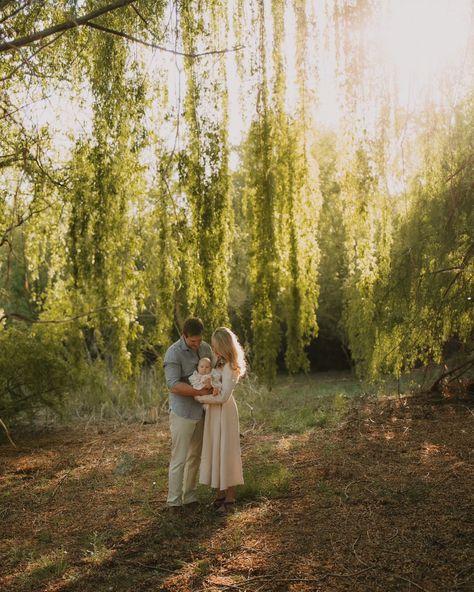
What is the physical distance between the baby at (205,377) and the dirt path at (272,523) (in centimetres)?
105

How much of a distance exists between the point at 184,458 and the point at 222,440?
365 millimetres

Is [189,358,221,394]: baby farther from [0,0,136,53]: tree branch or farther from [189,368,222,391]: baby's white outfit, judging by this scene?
[0,0,136,53]: tree branch

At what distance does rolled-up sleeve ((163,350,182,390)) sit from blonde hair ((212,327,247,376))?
382 mm

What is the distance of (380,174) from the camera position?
5.48 meters

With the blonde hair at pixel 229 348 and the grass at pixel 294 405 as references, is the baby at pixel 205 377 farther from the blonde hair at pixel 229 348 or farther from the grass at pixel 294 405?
the grass at pixel 294 405

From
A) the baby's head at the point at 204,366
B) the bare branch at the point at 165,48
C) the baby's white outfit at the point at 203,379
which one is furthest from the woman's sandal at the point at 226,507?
the bare branch at the point at 165,48

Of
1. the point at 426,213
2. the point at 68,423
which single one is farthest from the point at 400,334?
the point at 68,423

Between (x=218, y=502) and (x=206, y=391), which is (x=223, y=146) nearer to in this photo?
(x=206, y=391)

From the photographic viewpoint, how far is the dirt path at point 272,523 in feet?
14.3

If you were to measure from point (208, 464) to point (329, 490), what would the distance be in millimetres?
1207

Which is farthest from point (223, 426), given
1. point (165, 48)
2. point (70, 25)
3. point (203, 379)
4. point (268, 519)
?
point (70, 25)

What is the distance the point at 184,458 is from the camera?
574cm

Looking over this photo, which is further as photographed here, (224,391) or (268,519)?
(224,391)

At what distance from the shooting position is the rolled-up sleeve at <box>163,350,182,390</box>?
5.68 m
